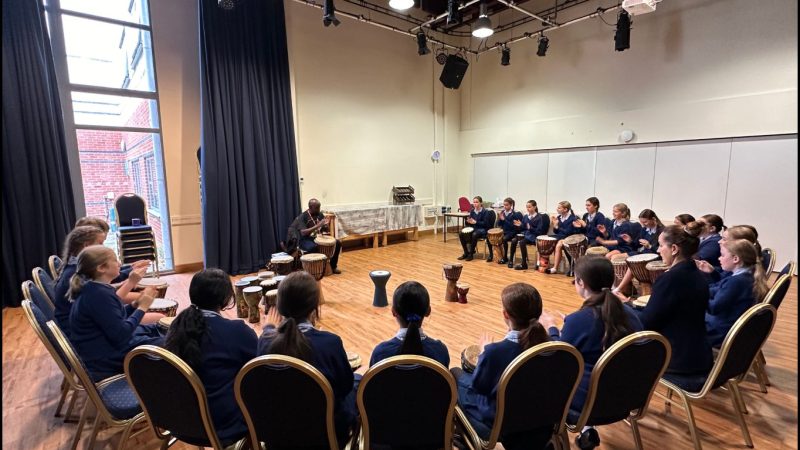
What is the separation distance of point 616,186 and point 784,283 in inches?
193

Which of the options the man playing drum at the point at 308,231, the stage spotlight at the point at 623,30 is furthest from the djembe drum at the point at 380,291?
the stage spotlight at the point at 623,30

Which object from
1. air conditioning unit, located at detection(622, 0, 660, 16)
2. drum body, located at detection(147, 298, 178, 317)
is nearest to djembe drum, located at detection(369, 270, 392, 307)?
drum body, located at detection(147, 298, 178, 317)

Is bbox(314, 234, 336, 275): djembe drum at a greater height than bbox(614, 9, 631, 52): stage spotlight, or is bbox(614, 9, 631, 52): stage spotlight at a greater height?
bbox(614, 9, 631, 52): stage spotlight

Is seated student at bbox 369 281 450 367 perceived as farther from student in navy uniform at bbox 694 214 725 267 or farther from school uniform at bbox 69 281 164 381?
student in navy uniform at bbox 694 214 725 267

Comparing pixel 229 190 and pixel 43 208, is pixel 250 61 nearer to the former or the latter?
pixel 229 190

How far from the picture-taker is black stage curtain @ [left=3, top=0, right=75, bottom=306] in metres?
4.40

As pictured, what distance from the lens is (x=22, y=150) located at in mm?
4492

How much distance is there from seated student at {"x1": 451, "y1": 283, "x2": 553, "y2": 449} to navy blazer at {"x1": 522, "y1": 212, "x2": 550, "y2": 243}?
174 inches

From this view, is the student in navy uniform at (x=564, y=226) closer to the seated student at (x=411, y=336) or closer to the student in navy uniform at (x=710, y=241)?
the student in navy uniform at (x=710, y=241)

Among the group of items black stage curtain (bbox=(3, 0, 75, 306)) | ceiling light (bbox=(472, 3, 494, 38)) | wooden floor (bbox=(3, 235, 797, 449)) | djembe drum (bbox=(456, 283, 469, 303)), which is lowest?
wooden floor (bbox=(3, 235, 797, 449))

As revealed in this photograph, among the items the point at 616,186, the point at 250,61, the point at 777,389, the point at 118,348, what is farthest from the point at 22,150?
the point at 616,186

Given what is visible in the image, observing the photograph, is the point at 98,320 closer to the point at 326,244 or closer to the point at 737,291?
the point at 326,244

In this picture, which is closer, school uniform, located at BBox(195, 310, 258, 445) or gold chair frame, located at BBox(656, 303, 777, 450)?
school uniform, located at BBox(195, 310, 258, 445)

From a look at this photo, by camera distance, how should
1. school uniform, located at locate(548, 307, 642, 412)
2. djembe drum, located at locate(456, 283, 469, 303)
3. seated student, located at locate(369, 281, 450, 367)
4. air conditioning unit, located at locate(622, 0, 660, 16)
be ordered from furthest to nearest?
air conditioning unit, located at locate(622, 0, 660, 16) < djembe drum, located at locate(456, 283, 469, 303) < school uniform, located at locate(548, 307, 642, 412) < seated student, located at locate(369, 281, 450, 367)
